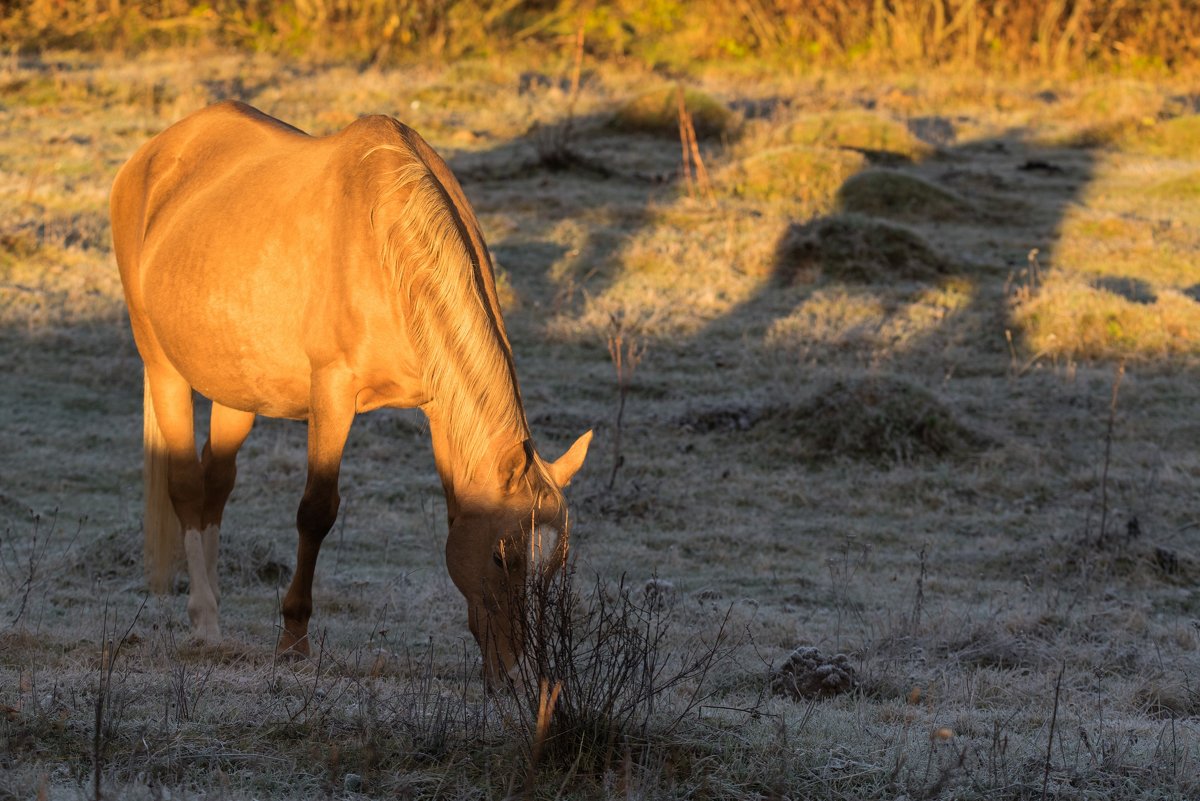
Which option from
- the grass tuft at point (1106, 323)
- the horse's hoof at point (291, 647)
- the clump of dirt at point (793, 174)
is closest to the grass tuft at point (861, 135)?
the clump of dirt at point (793, 174)

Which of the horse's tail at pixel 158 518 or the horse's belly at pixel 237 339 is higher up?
the horse's belly at pixel 237 339

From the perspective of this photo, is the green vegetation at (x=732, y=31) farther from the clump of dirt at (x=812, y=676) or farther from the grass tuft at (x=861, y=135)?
the clump of dirt at (x=812, y=676)

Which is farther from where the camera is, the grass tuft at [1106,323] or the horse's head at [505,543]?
the grass tuft at [1106,323]

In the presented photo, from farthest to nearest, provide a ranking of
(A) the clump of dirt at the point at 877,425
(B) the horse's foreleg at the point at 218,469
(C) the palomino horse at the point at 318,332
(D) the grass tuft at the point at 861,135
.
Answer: (D) the grass tuft at the point at 861,135 → (A) the clump of dirt at the point at 877,425 → (B) the horse's foreleg at the point at 218,469 → (C) the palomino horse at the point at 318,332

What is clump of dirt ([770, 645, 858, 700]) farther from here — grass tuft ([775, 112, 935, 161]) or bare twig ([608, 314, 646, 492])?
grass tuft ([775, 112, 935, 161])

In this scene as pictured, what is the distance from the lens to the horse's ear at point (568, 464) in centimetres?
388

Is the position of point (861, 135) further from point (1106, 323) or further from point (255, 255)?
point (255, 255)

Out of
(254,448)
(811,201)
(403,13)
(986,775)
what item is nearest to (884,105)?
(811,201)

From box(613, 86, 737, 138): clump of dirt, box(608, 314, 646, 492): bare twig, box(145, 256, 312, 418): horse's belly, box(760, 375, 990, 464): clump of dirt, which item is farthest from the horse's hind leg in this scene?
box(613, 86, 737, 138): clump of dirt

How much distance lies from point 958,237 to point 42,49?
49.5ft

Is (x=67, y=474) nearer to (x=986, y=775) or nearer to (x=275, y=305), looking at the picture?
(x=275, y=305)

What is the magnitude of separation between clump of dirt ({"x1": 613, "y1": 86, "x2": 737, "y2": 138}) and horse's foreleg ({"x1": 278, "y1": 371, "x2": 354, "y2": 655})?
489 inches

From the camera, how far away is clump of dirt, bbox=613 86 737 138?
16297 millimetres

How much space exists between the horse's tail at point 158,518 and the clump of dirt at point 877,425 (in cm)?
414
